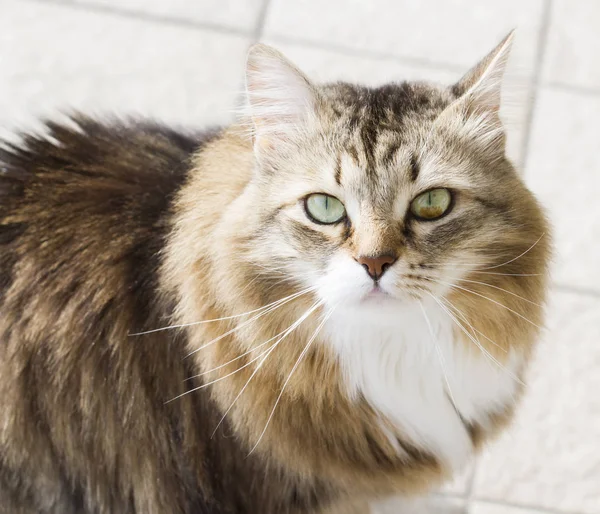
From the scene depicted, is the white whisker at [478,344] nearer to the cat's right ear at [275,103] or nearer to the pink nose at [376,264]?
the pink nose at [376,264]

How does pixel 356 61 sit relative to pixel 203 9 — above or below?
below

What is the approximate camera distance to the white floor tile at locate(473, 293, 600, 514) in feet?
4.96

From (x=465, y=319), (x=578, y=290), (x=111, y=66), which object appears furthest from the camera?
(x=111, y=66)

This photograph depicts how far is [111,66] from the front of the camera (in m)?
1.80

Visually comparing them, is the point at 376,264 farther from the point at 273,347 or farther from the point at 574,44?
the point at 574,44

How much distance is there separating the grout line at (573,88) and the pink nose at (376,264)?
110 cm

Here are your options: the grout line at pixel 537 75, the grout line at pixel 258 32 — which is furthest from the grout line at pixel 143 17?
the grout line at pixel 537 75

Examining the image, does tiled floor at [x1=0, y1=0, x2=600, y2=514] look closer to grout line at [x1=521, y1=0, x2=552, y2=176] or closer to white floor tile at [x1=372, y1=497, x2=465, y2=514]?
grout line at [x1=521, y1=0, x2=552, y2=176]

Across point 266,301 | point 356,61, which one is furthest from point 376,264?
point 356,61

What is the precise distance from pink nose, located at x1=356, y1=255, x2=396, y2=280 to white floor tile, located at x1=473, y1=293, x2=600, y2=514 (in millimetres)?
742

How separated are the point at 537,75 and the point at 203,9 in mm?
811

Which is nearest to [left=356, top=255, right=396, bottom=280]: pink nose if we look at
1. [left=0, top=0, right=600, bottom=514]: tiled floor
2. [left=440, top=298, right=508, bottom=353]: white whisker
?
[left=440, top=298, right=508, bottom=353]: white whisker

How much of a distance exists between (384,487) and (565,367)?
0.63 meters

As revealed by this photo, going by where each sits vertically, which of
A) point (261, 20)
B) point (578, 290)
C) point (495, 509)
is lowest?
point (495, 509)
